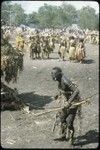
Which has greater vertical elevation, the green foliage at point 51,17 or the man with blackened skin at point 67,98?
the green foliage at point 51,17

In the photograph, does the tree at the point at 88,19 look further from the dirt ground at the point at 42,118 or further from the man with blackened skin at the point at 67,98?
the man with blackened skin at the point at 67,98

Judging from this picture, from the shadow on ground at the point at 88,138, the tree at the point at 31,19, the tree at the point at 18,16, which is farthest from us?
the tree at the point at 31,19

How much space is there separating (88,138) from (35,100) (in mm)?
4678

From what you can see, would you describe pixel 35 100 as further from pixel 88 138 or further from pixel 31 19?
pixel 31 19

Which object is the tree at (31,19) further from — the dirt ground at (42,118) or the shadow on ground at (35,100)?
the shadow on ground at (35,100)

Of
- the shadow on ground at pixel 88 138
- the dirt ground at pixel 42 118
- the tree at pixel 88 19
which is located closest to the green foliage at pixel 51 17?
the tree at pixel 88 19

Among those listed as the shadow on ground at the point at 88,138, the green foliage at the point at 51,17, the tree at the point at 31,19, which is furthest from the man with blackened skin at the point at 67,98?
the tree at the point at 31,19

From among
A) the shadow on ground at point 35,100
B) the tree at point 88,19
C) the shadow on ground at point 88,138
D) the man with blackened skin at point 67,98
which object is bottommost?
the shadow on ground at point 88,138

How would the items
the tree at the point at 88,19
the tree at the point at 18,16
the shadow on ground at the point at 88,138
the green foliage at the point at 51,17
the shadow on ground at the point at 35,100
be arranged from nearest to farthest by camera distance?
1. the shadow on ground at the point at 88,138
2. the shadow on ground at the point at 35,100
3. the tree at the point at 88,19
4. the green foliage at the point at 51,17
5. the tree at the point at 18,16

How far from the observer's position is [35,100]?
1453 cm

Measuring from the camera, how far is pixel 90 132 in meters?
10.5

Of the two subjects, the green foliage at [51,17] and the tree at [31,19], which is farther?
the tree at [31,19]

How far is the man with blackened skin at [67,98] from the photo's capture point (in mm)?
9320

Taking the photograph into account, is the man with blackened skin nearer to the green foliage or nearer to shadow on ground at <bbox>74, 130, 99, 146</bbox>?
shadow on ground at <bbox>74, 130, 99, 146</bbox>
